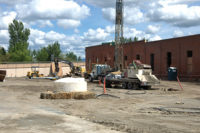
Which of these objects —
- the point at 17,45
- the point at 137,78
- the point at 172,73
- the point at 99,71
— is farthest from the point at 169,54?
the point at 17,45

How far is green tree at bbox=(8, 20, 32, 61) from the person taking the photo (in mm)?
93750

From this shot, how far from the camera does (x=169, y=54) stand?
155 ft

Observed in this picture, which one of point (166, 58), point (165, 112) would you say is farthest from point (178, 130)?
point (166, 58)

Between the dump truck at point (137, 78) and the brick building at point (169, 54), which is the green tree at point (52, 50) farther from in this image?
the dump truck at point (137, 78)

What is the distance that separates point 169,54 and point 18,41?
2543 inches

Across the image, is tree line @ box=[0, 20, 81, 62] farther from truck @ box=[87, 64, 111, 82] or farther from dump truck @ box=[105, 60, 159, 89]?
dump truck @ box=[105, 60, 159, 89]

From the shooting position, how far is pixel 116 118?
447 inches

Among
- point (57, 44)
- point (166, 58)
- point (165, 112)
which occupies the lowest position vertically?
point (165, 112)

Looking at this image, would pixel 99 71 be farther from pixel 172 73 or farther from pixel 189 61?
pixel 189 61

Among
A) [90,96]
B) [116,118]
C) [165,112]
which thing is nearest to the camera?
[116,118]

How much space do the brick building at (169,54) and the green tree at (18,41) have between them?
44648 mm

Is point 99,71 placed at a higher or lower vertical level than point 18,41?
lower

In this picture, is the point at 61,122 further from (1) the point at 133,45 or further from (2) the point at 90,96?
(1) the point at 133,45

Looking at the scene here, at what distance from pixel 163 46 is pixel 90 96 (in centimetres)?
3243
